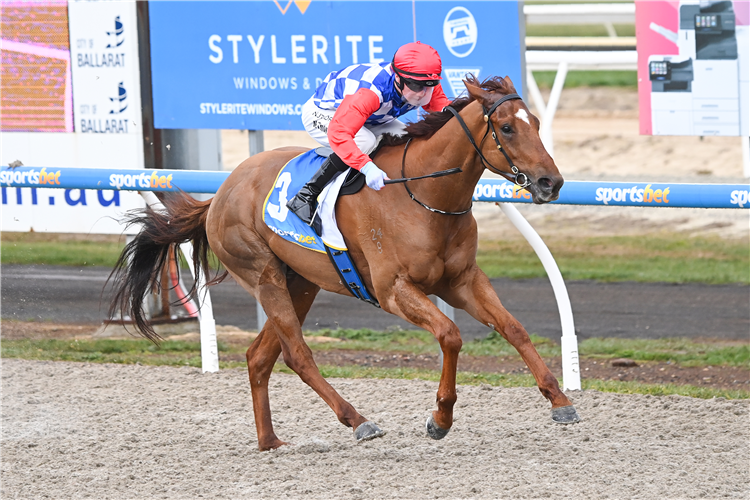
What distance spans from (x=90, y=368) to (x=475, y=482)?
3113mm

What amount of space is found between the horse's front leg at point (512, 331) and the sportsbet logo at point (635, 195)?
3.41 ft

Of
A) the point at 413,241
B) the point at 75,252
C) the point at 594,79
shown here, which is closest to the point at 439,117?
the point at 413,241

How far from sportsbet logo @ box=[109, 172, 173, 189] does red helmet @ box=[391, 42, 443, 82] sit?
2033 millimetres

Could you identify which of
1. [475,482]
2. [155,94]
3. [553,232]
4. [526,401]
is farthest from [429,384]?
[553,232]

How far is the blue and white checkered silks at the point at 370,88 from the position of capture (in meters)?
4.13

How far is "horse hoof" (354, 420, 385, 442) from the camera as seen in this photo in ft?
13.4

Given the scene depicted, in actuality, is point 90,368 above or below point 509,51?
below

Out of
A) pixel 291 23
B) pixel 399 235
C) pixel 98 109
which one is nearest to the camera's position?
pixel 399 235

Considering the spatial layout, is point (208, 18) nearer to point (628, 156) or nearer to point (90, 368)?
point (90, 368)

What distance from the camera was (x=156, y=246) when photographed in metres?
5.21

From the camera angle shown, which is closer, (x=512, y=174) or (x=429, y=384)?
(x=512, y=174)

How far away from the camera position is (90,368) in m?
6.20

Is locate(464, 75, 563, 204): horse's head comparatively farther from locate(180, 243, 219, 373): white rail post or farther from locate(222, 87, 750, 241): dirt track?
locate(222, 87, 750, 241): dirt track

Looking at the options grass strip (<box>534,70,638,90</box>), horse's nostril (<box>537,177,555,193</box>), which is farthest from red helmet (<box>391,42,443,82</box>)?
grass strip (<box>534,70,638,90</box>)
